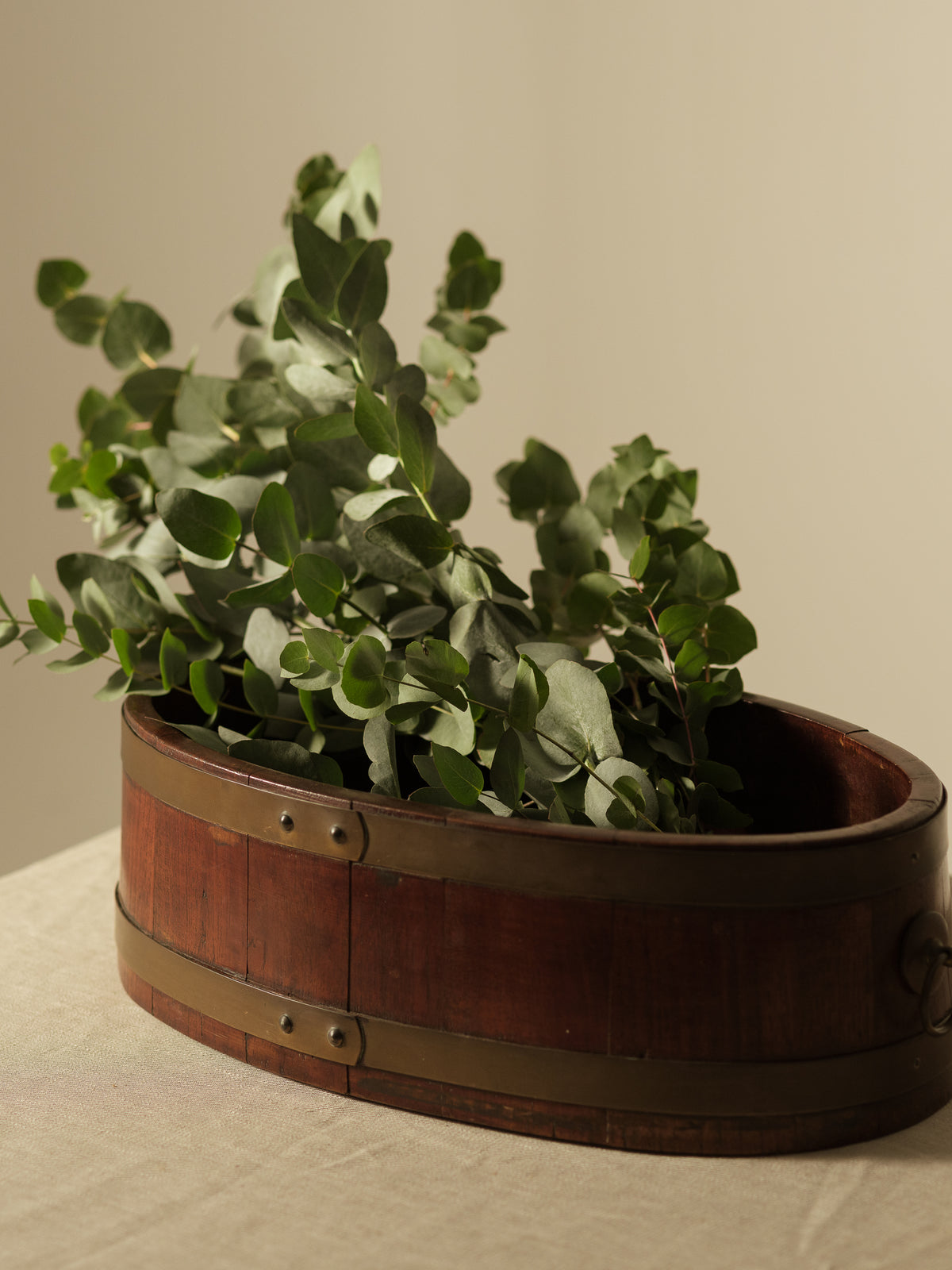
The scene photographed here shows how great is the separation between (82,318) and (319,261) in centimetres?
32

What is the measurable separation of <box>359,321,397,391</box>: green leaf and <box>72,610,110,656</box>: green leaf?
0.70 ft

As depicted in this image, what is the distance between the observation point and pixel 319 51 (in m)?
1.72

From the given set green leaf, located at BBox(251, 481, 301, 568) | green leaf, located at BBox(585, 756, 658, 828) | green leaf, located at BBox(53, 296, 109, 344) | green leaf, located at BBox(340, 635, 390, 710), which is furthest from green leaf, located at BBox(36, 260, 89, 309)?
green leaf, located at BBox(585, 756, 658, 828)

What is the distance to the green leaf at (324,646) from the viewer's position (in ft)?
2.19

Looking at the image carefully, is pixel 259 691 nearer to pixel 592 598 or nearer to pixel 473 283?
pixel 592 598

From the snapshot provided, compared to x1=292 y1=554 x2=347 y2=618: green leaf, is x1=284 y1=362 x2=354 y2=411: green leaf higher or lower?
x1=284 y1=362 x2=354 y2=411: green leaf

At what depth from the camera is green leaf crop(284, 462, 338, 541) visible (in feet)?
2.56

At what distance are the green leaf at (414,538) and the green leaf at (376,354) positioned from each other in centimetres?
11

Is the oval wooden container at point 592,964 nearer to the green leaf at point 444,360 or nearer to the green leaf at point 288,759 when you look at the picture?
the green leaf at point 288,759

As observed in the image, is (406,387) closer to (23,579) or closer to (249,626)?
(249,626)

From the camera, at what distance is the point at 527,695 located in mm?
634

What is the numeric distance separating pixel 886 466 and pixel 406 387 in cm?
99

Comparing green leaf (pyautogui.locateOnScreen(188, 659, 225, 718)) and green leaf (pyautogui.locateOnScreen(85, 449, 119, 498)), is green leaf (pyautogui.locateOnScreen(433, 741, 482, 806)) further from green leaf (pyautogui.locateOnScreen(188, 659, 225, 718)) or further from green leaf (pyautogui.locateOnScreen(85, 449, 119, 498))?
green leaf (pyautogui.locateOnScreen(85, 449, 119, 498))

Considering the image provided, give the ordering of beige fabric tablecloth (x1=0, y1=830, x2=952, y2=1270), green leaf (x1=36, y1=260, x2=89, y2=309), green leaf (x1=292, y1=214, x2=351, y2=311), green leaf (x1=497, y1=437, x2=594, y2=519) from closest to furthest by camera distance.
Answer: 1. beige fabric tablecloth (x1=0, y1=830, x2=952, y2=1270)
2. green leaf (x1=292, y1=214, x2=351, y2=311)
3. green leaf (x1=497, y1=437, x2=594, y2=519)
4. green leaf (x1=36, y1=260, x2=89, y2=309)
